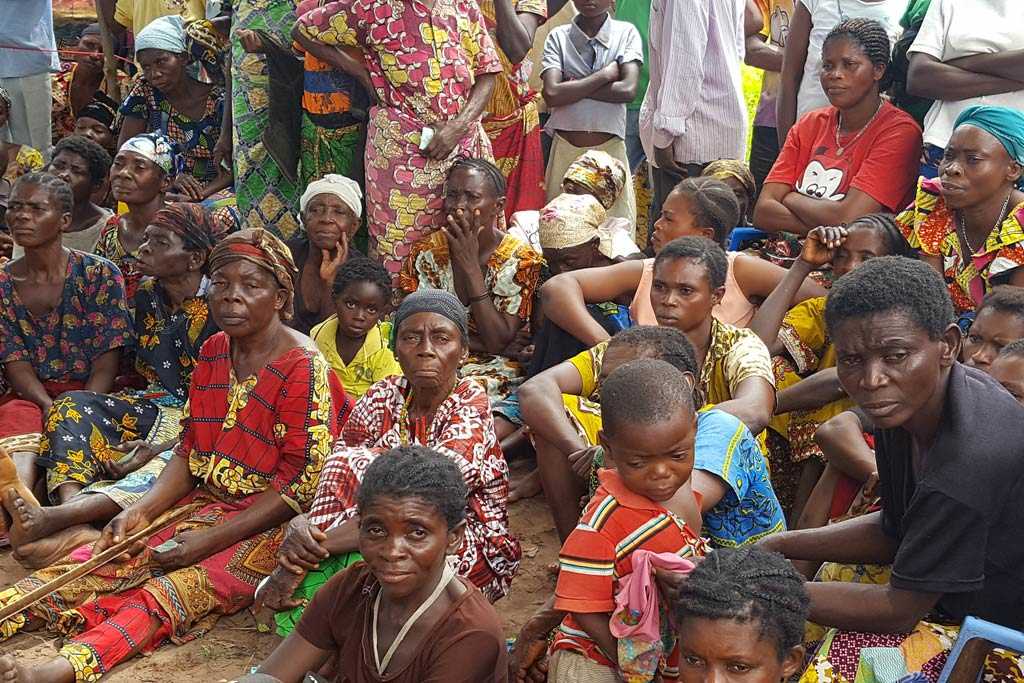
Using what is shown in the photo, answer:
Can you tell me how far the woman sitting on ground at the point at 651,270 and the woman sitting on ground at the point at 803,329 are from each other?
0.39ft

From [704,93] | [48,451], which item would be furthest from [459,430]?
[704,93]

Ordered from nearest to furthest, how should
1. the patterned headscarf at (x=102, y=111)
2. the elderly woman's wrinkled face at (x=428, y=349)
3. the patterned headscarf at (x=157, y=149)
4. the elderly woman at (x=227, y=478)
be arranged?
the elderly woman's wrinkled face at (x=428, y=349) < the elderly woman at (x=227, y=478) < the patterned headscarf at (x=157, y=149) < the patterned headscarf at (x=102, y=111)

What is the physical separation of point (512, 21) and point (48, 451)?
10.8 ft

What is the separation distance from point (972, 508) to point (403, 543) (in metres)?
1.37

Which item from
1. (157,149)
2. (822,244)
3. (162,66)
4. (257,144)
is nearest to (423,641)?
(822,244)

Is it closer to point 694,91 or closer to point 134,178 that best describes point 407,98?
point 694,91

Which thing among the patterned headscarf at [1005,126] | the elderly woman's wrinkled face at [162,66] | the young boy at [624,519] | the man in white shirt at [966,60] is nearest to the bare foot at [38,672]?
the young boy at [624,519]

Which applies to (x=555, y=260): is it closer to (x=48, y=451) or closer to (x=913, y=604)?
(x=48, y=451)

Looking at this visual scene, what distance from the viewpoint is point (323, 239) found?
576 centimetres

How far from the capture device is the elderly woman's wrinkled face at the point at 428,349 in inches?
159

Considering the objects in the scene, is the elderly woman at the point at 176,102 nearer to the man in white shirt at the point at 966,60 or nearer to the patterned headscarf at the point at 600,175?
the patterned headscarf at the point at 600,175

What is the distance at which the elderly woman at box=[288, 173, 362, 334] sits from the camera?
5.73 meters

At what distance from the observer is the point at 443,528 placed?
3162 mm

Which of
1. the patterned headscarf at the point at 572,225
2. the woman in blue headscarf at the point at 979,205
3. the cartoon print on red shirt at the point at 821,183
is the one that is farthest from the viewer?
the patterned headscarf at the point at 572,225
